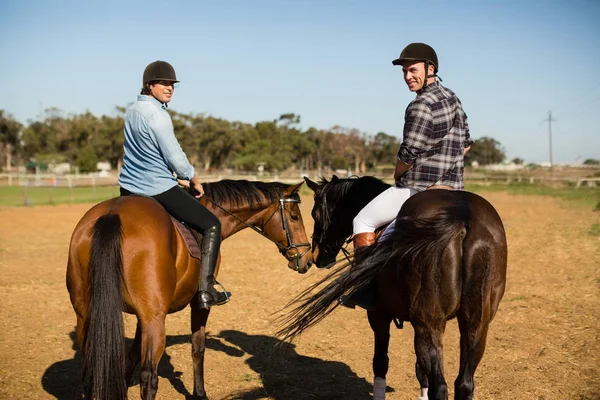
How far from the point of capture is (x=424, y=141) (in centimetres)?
423

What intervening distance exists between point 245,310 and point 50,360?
339 cm

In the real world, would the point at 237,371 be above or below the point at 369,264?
below

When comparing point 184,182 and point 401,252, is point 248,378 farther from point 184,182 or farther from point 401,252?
point 401,252

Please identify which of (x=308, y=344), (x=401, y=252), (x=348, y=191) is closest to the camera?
(x=401, y=252)

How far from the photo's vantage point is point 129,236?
4.32 metres

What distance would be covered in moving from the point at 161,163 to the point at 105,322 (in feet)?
5.01

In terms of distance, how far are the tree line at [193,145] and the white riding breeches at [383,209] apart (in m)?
70.9

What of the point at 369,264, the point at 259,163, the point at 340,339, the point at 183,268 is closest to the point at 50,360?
the point at 183,268

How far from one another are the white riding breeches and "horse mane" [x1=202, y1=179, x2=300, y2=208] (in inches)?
71.5

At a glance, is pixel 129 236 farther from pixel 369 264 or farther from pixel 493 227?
pixel 493 227

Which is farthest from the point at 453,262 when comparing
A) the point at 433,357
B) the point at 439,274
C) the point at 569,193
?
the point at 569,193

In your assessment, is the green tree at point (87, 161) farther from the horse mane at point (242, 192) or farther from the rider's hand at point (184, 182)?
the rider's hand at point (184, 182)

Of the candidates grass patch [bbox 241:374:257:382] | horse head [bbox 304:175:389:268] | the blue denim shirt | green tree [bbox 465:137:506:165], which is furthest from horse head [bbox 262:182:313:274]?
green tree [bbox 465:137:506:165]

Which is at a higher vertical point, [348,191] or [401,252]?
[348,191]
